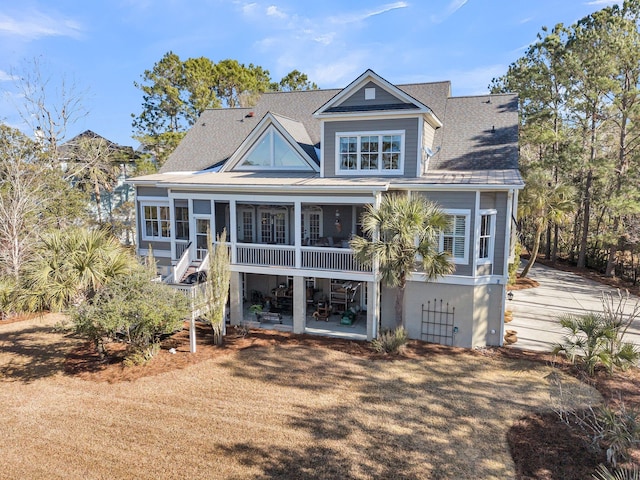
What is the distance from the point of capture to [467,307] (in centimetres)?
1412

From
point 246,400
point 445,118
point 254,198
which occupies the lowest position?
point 246,400

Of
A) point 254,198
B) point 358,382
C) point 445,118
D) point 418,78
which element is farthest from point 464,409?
point 418,78

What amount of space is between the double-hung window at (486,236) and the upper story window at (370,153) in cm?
375

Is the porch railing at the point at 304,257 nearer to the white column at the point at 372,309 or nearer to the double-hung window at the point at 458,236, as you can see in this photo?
the white column at the point at 372,309

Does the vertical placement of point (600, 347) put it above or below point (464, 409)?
above

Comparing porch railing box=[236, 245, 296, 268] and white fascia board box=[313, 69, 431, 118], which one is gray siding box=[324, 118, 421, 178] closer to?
white fascia board box=[313, 69, 431, 118]

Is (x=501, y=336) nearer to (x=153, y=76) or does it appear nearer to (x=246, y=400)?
(x=246, y=400)

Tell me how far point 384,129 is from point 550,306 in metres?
12.0

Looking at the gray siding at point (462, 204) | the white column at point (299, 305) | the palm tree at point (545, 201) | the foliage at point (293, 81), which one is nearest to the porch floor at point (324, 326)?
the white column at point (299, 305)

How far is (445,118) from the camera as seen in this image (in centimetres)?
1898

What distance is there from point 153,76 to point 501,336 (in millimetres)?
35130

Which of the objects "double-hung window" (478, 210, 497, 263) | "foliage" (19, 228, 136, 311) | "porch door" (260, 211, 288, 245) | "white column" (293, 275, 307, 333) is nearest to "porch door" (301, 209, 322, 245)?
"porch door" (260, 211, 288, 245)

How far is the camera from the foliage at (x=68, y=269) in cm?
1116

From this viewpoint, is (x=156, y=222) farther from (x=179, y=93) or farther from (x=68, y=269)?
(x=179, y=93)
